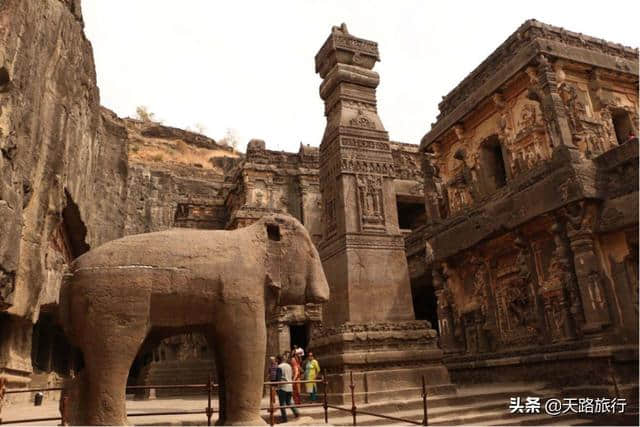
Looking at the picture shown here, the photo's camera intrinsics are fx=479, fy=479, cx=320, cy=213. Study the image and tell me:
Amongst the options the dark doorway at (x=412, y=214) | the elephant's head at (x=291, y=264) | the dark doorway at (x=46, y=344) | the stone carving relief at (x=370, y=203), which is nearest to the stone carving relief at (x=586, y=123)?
the stone carving relief at (x=370, y=203)

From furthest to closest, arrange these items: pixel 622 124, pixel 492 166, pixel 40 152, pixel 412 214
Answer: pixel 412 214 → pixel 492 166 → pixel 622 124 → pixel 40 152

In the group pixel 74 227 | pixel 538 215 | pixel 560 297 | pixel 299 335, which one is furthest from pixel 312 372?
pixel 299 335

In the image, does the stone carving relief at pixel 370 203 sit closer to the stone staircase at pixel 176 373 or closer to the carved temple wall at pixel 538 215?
the carved temple wall at pixel 538 215

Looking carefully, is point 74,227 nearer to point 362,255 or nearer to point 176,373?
point 176,373

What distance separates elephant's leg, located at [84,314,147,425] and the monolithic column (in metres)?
3.32

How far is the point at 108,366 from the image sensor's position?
4.07 metres

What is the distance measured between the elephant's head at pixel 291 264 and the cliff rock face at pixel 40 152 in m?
6.57

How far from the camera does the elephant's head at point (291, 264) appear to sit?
16.3 ft

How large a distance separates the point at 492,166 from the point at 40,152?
12271mm

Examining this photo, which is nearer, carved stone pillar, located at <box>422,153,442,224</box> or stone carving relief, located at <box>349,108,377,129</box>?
stone carving relief, located at <box>349,108,377,129</box>

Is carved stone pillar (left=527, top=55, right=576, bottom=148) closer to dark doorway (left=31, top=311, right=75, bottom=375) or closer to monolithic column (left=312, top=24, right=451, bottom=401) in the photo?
monolithic column (left=312, top=24, right=451, bottom=401)

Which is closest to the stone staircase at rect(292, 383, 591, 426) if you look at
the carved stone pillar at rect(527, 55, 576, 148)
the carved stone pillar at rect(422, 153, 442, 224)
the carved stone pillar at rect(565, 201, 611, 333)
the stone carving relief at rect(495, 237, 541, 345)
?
the carved stone pillar at rect(565, 201, 611, 333)

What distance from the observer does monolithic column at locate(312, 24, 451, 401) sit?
22.6 feet

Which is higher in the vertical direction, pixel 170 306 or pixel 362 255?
pixel 362 255
